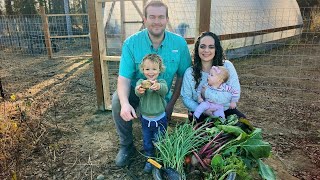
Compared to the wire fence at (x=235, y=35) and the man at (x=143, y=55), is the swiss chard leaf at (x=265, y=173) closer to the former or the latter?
the man at (x=143, y=55)

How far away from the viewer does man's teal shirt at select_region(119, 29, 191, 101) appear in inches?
105

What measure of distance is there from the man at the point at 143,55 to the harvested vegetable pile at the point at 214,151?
618 mm

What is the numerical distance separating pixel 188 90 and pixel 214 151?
74 cm

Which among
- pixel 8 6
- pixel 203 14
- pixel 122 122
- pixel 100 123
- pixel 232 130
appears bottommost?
pixel 100 123

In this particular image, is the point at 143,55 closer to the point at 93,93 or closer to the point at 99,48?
the point at 99,48

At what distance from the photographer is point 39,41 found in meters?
9.51

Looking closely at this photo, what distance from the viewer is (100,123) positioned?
3748mm

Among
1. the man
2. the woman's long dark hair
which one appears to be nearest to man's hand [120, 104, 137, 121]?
the man

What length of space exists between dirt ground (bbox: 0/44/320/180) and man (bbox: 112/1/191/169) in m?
0.39

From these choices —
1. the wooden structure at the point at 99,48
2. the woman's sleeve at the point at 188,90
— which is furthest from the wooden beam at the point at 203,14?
the woman's sleeve at the point at 188,90

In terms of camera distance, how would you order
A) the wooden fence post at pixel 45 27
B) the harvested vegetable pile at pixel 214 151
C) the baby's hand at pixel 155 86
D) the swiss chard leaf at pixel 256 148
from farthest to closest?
the wooden fence post at pixel 45 27
the baby's hand at pixel 155 86
the swiss chard leaf at pixel 256 148
the harvested vegetable pile at pixel 214 151

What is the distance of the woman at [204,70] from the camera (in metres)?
2.58

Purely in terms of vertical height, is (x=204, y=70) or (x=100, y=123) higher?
(x=204, y=70)

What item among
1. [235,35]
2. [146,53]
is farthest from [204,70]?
[235,35]
